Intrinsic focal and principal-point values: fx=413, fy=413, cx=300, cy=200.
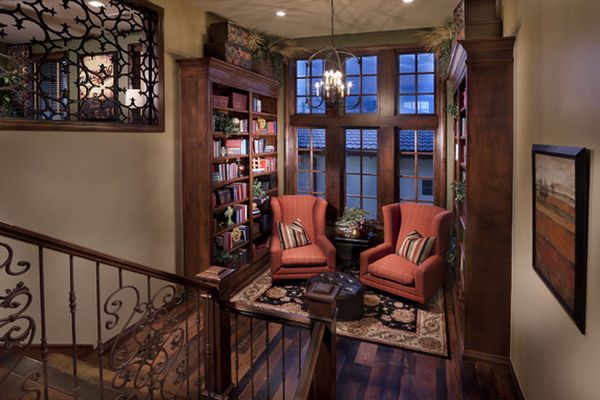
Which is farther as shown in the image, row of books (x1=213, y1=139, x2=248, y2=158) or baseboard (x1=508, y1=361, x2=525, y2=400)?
row of books (x1=213, y1=139, x2=248, y2=158)

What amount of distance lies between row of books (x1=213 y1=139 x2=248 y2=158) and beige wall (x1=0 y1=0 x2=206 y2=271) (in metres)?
0.57

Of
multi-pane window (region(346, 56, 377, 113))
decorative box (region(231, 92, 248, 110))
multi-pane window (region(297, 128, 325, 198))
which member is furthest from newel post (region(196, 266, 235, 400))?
multi-pane window (region(346, 56, 377, 113))

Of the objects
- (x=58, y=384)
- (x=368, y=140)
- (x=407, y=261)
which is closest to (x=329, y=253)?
(x=407, y=261)

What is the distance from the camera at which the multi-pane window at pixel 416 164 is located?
6043mm

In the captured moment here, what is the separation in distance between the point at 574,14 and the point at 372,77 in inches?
176

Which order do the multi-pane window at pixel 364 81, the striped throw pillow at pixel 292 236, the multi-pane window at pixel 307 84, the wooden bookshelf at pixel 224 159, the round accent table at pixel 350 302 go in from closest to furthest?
the round accent table at pixel 350 302, the wooden bookshelf at pixel 224 159, the striped throw pillow at pixel 292 236, the multi-pane window at pixel 364 81, the multi-pane window at pixel 307 84

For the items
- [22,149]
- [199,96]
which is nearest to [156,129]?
[199,96]

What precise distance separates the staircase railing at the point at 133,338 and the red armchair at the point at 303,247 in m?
1.01

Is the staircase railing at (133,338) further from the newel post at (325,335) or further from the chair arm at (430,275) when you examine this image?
the chair arm at (430,275)

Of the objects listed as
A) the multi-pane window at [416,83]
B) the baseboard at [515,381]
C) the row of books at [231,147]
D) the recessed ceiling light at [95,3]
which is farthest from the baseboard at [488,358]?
the recessed ceiling light at [95,3]

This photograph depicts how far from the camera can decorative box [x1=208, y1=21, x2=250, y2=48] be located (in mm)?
4980

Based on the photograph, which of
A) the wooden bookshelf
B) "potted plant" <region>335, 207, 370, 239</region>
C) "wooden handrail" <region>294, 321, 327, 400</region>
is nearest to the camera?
"wooden handrail" <region>294, 321, 327, 400</region>

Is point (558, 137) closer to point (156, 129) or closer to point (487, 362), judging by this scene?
point (487, 362)

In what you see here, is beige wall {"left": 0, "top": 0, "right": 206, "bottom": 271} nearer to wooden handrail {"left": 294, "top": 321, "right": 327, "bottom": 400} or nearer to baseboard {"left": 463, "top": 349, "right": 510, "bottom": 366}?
wooden handrail {"left": 294, "top": 321, "right": 327, "bottom": 400}
